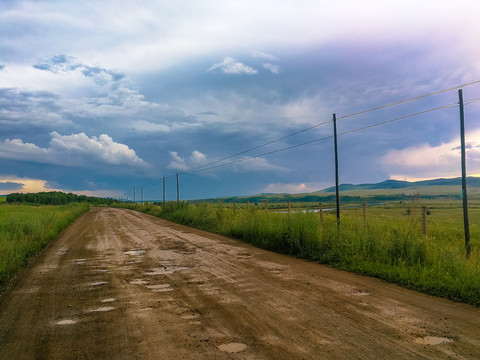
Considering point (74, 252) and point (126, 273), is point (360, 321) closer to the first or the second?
point (126, 273)

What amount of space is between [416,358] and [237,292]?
11.0 ft

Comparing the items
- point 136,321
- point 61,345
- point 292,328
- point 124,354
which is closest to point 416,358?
point 292,328

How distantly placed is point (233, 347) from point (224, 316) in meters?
1.08

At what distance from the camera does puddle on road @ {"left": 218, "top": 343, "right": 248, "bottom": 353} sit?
388 cm

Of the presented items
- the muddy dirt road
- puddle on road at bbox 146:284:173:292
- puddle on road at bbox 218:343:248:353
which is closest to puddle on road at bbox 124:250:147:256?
the muddy dirt road

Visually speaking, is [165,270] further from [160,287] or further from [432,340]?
[432,340]

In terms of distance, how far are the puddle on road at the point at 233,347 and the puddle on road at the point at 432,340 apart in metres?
2.21

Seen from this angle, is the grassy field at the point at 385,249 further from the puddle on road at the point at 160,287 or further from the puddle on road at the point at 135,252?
the puddle on road at the point at 160,287

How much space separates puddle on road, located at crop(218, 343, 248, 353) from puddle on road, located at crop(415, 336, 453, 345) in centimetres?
221

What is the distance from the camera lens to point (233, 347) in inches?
156

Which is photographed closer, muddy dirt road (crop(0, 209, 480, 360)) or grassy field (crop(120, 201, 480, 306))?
muddy dirt road (crop(0, 209, 480, 360))

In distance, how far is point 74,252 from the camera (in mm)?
11734

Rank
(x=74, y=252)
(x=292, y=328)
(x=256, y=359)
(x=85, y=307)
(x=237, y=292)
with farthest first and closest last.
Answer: (x=74, y=252)
(x=237, y=292)
(x=85, y=307)
(x=292, y=328)
(x=256, y=359)

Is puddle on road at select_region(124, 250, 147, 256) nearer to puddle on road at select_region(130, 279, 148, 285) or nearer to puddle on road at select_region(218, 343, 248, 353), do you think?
puddle on road at select_region(130, 279, 148, 285)
